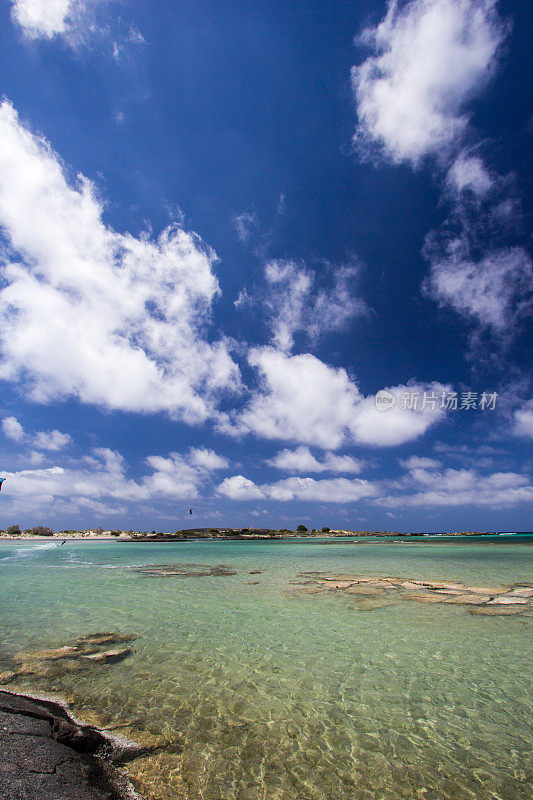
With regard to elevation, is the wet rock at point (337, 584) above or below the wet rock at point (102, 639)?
below

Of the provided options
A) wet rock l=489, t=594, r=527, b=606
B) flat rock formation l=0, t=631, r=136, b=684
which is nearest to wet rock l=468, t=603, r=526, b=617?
wet rock l=489, t=594, r=527, b=606

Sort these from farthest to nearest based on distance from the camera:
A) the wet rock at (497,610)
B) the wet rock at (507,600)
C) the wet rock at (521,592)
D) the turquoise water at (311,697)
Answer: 1. the wet rock at (521,592)
2. the wet rock at (507,600)
3. the wet rock at (497,610)
4. the turquoise water at (311,697)

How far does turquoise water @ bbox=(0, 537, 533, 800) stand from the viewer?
5.27 m

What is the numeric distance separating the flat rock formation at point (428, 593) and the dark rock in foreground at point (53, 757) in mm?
12444

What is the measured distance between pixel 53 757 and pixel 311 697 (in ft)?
16.7

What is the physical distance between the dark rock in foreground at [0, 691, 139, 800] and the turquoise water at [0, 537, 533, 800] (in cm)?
39

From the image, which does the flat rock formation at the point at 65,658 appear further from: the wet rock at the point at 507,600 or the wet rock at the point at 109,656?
the wet rock at the point at 507,600

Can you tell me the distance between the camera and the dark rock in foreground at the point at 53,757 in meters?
4.54

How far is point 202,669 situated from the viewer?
9164mm

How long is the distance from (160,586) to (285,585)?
25.3ft

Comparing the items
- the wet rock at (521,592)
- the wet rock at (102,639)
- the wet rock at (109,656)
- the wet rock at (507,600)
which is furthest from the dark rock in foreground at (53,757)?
the wet rock at (521,592)

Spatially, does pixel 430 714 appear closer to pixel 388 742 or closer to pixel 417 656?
pixel 388 742

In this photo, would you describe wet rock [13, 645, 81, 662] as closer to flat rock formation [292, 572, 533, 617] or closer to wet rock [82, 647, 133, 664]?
wet rock [82, 647, 133, 664]

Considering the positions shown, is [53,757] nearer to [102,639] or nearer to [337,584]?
[102,639]
